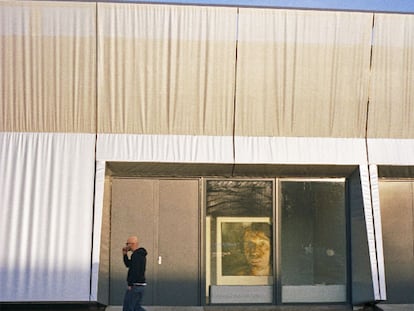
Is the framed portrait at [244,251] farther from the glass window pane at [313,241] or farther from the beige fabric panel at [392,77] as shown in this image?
the beige fabric panel at [392,77]

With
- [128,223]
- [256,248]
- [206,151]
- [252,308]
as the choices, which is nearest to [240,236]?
[256,248]

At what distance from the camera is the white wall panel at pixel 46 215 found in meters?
13.9

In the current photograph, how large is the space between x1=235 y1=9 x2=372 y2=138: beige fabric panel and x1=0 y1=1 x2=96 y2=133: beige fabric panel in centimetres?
340

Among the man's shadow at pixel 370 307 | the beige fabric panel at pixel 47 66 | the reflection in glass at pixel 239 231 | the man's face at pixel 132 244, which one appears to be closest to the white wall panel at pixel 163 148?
the beige fabric panel at pixel 47 66

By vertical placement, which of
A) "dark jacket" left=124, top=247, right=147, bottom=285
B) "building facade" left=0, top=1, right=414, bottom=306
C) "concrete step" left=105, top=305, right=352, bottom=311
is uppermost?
"building facade" left=0, top=1, right=414, bottom=306

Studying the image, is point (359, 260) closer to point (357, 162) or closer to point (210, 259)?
point (357, 162)

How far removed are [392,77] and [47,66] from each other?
7758 mm

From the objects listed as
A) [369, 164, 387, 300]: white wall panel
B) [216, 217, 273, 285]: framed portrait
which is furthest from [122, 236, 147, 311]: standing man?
[369, 164, 387, 300]: white wall panel

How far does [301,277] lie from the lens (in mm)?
15414

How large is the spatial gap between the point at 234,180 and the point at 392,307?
15.2 feet

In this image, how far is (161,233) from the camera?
1516cm

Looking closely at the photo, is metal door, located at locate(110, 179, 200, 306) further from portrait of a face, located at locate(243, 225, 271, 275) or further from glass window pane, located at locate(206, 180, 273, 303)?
portrait of a face, located at locate(243, 225, 271, 275)

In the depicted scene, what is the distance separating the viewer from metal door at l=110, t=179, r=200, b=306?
14953mm

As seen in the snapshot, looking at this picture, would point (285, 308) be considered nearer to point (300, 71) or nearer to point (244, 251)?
point (244, 251)
